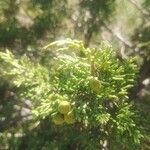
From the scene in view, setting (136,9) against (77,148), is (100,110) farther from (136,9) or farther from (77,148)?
(136,9)

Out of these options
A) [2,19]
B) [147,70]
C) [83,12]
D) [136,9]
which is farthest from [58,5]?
[147,70]

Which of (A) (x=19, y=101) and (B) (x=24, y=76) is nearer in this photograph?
(B) (x=24, y=76)

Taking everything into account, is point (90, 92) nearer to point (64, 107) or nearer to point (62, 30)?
point (64, 107)

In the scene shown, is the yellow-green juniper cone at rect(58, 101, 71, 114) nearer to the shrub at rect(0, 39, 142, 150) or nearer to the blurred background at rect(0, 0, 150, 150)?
the shrub at rect(0, 39, 142, 150)

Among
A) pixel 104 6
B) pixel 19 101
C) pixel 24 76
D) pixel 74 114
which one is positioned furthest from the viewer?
pixel 19 101

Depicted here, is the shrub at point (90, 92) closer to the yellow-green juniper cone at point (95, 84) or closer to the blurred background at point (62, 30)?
the yellow-green juniper cone at point (95, 84)

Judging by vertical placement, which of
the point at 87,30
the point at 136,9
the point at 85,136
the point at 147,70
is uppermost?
the point at 136,9

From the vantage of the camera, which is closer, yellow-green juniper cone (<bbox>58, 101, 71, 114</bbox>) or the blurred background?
yellow-green juniper cone (<bbox>58, 101, 71, 114</bbox>)

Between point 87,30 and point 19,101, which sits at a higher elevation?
point 87,30

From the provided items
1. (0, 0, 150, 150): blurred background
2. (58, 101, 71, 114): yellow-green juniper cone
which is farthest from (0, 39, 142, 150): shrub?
(0, 0, 150, 150): blurred background
